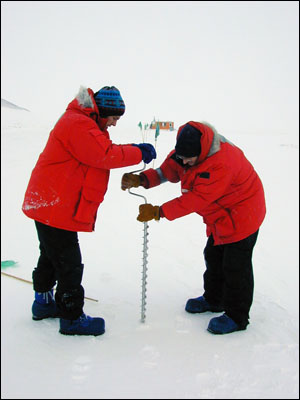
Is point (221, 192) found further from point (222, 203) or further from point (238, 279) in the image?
point (238, 279)

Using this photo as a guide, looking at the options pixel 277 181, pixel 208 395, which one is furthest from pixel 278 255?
pixel 277 181

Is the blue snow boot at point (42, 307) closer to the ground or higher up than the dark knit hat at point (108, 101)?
closer to the ground

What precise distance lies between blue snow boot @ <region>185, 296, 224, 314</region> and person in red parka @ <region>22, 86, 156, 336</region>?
85 cm

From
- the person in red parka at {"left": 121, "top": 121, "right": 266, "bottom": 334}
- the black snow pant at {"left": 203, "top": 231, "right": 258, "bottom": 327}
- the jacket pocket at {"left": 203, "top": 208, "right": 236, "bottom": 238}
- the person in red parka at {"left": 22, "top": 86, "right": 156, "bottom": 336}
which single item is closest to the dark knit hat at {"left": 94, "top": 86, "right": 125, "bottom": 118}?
the person in red parka at {"left": 22, "top": 86, "right": 156, "bottom": 336}

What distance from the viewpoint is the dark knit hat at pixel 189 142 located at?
7.07ft

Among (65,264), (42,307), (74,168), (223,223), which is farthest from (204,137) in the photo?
(42,307)

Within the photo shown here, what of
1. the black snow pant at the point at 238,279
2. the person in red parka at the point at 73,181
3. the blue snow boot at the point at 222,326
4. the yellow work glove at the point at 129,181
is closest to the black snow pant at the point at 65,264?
the person in red parka at the point at 73,181

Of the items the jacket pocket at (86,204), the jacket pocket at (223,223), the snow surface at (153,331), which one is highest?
the jacket pocket at (86,204)

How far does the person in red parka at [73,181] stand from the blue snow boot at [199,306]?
0.85 metres

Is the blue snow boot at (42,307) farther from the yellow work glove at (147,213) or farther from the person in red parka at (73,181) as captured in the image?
the yellow work glove at (147,213)

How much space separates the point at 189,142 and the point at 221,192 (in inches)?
16.8

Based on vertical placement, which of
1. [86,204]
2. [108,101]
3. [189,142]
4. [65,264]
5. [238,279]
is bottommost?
[238,279]

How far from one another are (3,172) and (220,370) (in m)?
6.74

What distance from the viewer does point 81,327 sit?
7.52ft
